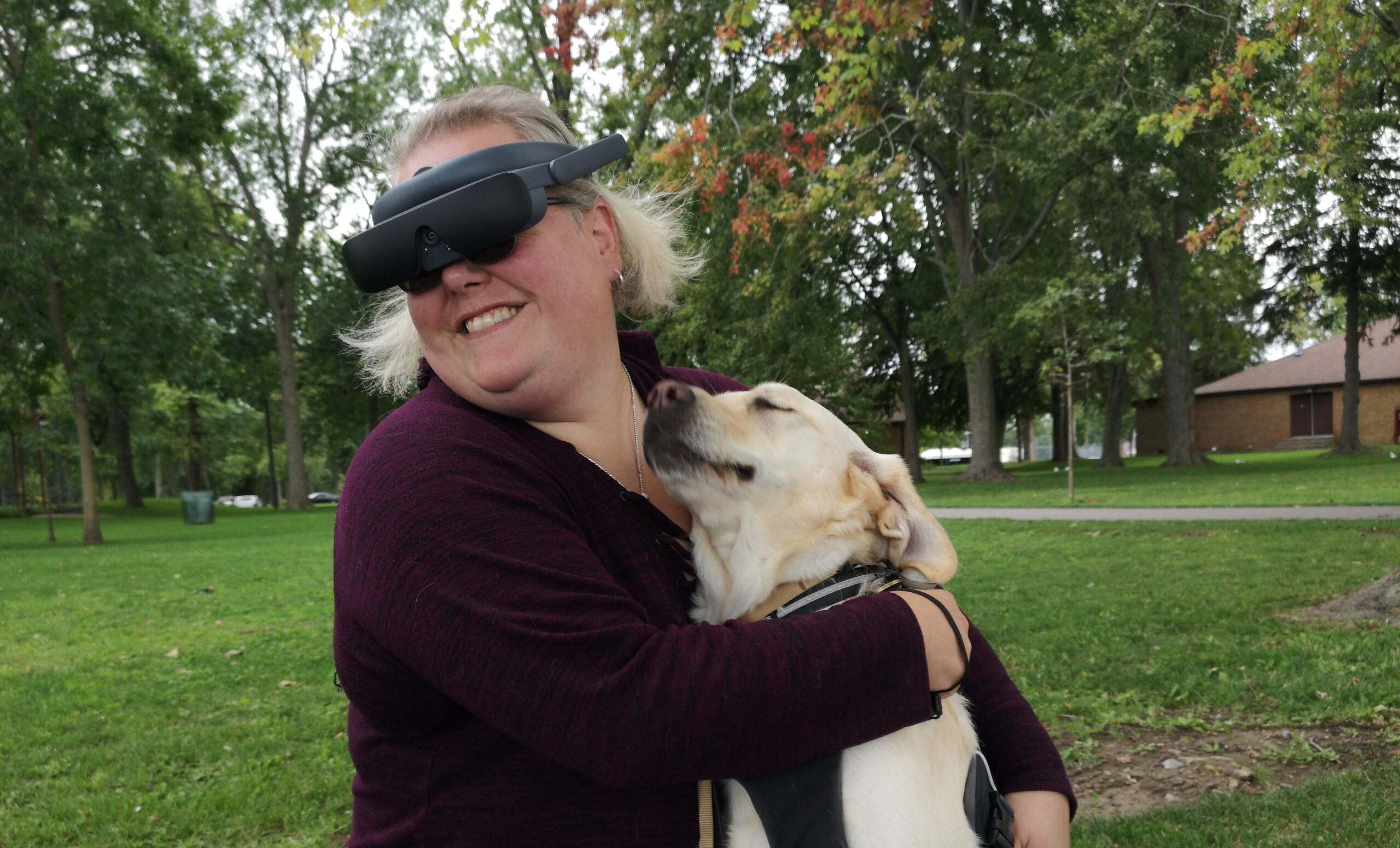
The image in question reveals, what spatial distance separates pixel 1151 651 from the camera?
666cm

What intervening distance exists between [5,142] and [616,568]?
21.1m

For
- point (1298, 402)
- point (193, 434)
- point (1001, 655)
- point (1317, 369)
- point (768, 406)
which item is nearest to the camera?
point (768, 406)

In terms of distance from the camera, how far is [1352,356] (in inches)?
1230

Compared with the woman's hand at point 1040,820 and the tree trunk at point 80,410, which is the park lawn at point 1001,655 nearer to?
the woman's hand at point 1040,820

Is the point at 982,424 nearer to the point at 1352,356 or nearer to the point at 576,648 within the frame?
the point at 1352,356

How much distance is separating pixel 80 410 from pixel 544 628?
2208 centimetres

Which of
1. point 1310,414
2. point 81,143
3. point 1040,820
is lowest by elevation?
point 1040,820

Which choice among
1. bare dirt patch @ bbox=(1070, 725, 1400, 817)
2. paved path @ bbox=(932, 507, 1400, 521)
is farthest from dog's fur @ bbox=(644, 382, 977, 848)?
paved path @ bbox=(932, 507, 1400, 521)

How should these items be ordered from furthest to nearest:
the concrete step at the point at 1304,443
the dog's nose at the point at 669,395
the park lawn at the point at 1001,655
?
the concrete step at the point at 1304,443 < the park lawn at the point at 1001,655 < the dog's nose at the point at 669,395

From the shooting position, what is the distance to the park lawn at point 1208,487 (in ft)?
54.7

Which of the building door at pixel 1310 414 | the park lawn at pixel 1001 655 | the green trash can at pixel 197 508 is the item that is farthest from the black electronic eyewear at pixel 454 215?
the building door at pixel 1310 414

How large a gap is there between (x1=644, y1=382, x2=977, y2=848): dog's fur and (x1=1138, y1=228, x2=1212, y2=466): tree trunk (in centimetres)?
2276

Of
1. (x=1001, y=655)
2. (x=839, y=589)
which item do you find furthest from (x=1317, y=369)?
(x=839, y=589)

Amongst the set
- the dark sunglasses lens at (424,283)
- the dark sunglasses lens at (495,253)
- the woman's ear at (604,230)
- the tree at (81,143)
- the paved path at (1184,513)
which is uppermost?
the tree at (81,143)
